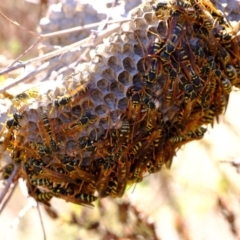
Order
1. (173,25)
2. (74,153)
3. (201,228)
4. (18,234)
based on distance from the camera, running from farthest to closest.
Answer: (18,234) → (201,228) → (74,153) → (173,25)

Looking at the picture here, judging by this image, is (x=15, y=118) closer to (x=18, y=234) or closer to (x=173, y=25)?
(x=173, y=25)

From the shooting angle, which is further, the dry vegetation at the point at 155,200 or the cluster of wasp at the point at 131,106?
the dry vegetation at the point at 155,200

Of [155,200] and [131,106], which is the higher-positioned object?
[155,200]

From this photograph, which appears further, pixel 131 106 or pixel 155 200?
pixel 155 200

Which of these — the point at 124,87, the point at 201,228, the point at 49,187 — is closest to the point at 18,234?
the point at 201,228

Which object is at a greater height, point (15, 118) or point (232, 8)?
point (232, 8)

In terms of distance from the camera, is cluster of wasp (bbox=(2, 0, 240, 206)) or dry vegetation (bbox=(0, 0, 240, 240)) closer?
cluster of wasp (bbox=(2, 0, 240, 206))

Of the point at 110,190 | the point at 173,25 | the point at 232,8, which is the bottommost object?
the point at 110,190

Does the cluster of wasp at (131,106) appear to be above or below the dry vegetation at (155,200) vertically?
below
